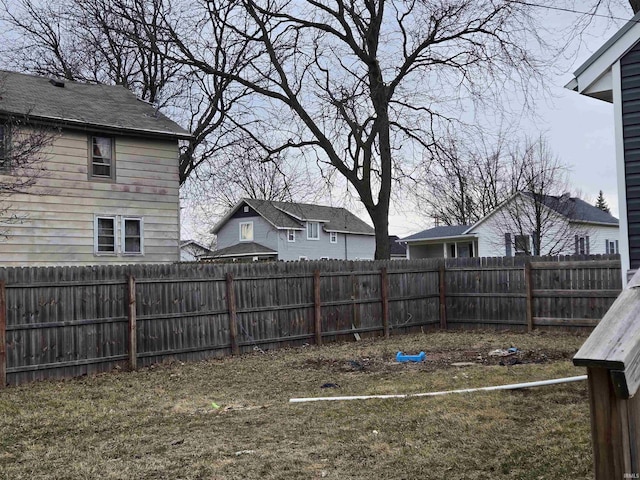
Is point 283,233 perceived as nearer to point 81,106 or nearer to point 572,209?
point 572,209

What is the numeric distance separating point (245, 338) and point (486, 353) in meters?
4.47

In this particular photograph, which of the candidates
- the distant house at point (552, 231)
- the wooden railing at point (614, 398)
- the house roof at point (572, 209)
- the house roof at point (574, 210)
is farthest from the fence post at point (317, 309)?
the house roof at point (574, 210)

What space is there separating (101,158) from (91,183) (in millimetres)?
739

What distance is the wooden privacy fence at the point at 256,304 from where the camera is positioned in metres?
9.65

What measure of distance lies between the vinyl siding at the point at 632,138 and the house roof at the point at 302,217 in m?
30.4

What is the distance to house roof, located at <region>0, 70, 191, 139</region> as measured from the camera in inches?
603

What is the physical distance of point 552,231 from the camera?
2784 centimetres

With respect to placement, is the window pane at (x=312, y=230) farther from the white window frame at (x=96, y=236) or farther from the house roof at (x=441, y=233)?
the white window frame at (x=96, y=236)

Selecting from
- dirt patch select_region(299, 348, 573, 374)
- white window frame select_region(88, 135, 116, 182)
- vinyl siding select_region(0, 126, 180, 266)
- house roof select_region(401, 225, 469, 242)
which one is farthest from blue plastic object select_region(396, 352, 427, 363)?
house roof select_region(401, 225, 469, 242)

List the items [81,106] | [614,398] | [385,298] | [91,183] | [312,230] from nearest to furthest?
[614,398]
[385,298]
[91,183]
[81,106]
[312,230]

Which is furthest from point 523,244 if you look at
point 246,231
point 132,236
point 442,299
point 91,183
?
point 246,231

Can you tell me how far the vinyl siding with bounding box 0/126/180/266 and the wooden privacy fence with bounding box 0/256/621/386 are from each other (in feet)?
15.4

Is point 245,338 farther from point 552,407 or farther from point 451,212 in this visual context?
point 451,212

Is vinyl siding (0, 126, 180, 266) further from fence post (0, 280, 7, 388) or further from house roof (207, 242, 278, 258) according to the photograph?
house roof (207, 242, 278, 258)
